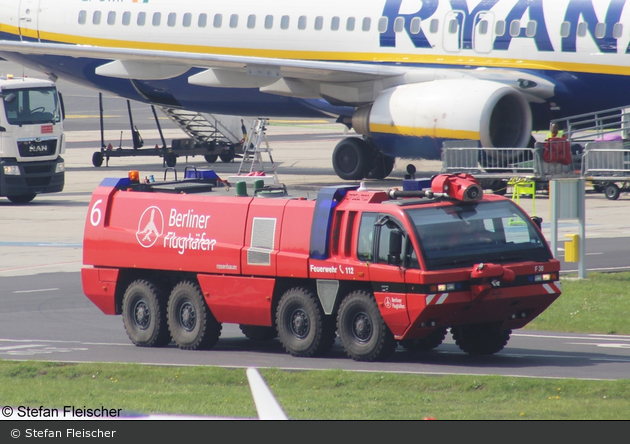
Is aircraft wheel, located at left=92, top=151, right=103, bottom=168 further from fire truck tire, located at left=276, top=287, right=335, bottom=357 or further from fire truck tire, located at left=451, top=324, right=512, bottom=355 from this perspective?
fire truck tire, located at left=451, top=324, right=512, bottom=355

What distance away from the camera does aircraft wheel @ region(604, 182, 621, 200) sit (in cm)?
2941

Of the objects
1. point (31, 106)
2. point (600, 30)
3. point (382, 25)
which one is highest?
point (382, 25)

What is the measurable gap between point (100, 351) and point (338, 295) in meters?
3.43

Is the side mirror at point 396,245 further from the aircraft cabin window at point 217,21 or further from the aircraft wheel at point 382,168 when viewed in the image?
the aircraft cabin window at point 217,21

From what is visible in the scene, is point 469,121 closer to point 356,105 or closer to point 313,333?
point 356,105

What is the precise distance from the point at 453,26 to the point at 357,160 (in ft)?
17.2

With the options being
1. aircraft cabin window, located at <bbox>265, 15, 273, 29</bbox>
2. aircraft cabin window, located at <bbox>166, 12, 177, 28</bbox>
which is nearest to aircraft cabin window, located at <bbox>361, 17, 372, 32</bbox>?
aircraft cabin window, located at <bbox>265, 15, 273, 29</bbox>

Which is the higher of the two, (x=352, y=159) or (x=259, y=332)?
(x=352, y=159)

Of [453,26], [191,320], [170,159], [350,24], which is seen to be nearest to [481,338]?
[191,320]

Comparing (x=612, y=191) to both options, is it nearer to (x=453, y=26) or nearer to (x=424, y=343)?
(x=453, y=26)

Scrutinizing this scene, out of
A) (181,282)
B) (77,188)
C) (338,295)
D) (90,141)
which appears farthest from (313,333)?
(90,141)

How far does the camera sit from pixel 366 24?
3192 centimetres

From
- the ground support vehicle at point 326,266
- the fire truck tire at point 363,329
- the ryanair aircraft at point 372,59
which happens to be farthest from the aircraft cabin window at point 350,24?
the fire truck tire at point 363,329

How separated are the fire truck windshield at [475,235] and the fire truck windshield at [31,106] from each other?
2043 centimetres
